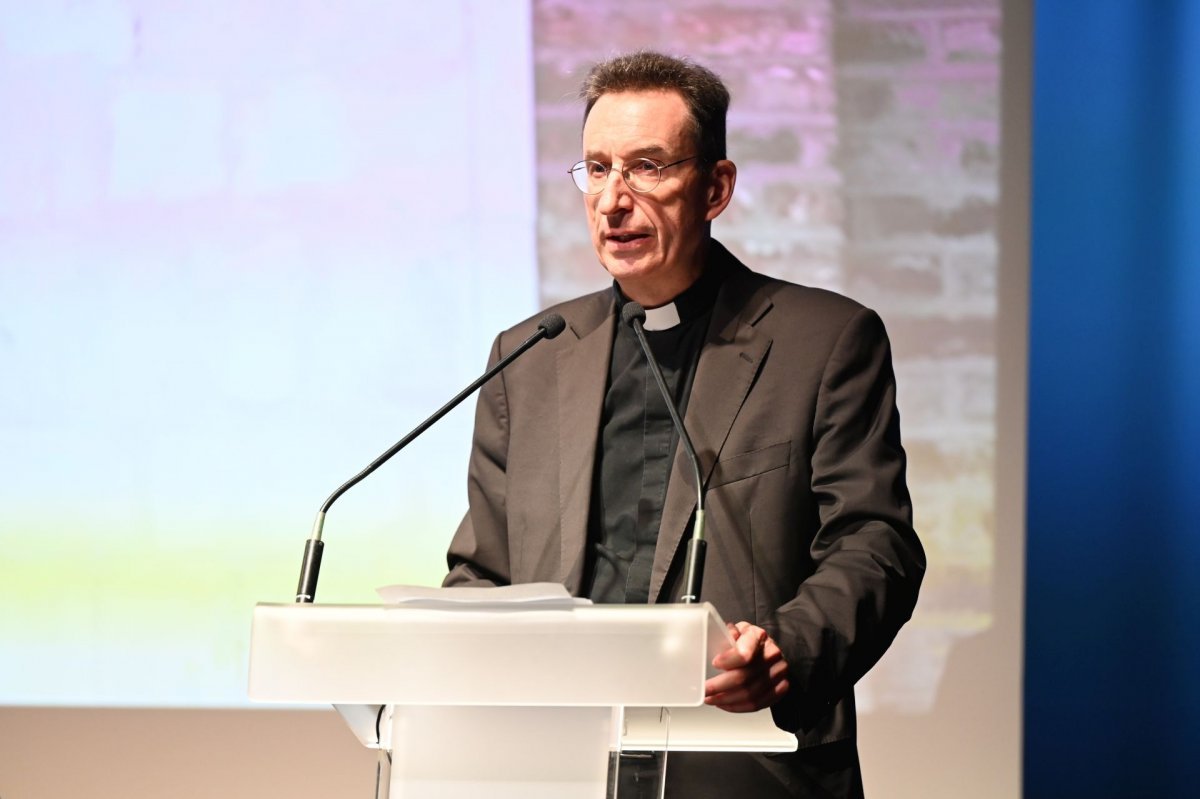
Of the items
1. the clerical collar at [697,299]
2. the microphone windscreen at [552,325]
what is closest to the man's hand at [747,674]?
the microphone windscreen at [552,325]

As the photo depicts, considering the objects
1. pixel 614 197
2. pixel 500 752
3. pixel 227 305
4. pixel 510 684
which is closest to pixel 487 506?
pixel 614 197

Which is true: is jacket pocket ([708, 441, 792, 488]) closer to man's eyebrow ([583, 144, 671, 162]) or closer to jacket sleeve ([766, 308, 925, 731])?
jacket sleeve ([766, 308, 925, 731])

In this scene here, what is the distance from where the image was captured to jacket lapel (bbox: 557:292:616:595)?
2139mm

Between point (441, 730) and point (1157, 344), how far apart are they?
3449mm

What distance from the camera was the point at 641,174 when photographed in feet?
7.23

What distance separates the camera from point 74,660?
3.62 metres

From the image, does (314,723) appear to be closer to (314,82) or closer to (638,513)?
(314,82)

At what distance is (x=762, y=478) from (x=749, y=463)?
30 millimetres

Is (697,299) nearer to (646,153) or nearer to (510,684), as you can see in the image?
(646,153)

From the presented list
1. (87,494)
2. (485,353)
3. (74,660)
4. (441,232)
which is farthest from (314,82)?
(74,660)

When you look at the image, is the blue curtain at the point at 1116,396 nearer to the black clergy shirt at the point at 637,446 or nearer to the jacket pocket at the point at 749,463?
the black clergy shirt at the point at 637,446

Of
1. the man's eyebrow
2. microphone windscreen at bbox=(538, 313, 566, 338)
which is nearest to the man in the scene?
the man's eyebrow

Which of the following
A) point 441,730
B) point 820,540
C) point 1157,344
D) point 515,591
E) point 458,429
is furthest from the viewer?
point 1157,344

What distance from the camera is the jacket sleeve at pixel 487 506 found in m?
2.28
